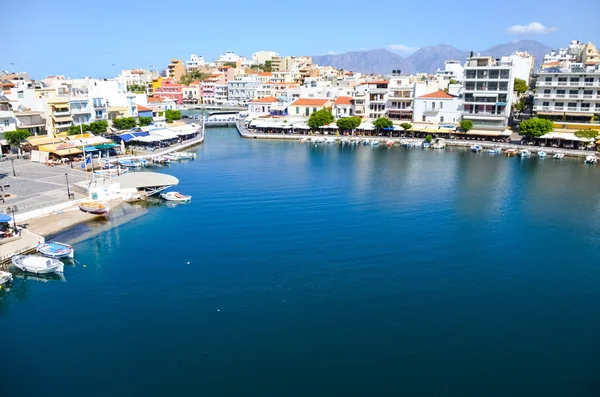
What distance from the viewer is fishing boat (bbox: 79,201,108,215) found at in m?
33.3

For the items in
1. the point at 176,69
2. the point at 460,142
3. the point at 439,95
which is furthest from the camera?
the point at 176,69

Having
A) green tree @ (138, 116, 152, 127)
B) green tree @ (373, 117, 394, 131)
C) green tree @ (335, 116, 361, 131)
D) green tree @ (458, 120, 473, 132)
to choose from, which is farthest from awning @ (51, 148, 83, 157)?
green tree @ (458, 120, 473, 132)

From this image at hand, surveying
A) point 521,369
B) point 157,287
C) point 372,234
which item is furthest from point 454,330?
point 157,287

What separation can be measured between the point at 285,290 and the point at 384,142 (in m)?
46.7

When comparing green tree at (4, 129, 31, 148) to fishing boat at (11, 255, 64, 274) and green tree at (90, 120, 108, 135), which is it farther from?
fishing boat at (11, 255, 64, 274)

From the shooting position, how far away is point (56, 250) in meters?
26.4

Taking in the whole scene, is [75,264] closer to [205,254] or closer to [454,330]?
[205,254]

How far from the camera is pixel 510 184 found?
42.9m

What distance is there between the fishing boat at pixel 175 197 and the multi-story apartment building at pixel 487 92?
144ft

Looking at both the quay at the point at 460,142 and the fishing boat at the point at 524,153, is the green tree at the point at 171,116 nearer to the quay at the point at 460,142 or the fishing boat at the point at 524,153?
the quay at the point at 460,142

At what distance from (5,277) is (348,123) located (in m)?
53.4

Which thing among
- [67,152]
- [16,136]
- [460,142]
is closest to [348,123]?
[460,142]

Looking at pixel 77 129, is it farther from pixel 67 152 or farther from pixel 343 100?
pixel 343 100

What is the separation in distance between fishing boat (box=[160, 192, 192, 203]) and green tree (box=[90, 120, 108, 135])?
2647cm
